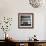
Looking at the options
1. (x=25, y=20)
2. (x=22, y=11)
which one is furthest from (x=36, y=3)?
(x=25, y=20)

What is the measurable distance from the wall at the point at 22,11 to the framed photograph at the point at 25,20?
10 cm

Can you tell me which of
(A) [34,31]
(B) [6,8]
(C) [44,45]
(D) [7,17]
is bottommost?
(C) [44,45]

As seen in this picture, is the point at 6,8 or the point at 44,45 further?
the point at 6,8

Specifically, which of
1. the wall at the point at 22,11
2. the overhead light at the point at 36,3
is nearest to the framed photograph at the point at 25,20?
the wall at the point at 22,11

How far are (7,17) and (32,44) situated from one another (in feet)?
4.45

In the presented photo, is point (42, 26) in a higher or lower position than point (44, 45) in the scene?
higher

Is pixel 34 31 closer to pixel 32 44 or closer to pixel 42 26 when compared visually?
pixel 42 26

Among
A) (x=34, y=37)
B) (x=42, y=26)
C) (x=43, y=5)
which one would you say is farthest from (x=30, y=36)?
(x=43, y=5)

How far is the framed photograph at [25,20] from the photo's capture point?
15.5 ft

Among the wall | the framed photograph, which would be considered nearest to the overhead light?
the wall

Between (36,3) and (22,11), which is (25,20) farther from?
(36,3)

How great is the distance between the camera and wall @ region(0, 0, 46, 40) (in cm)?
470

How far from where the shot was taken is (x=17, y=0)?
15.6 feet

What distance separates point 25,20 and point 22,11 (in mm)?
327
